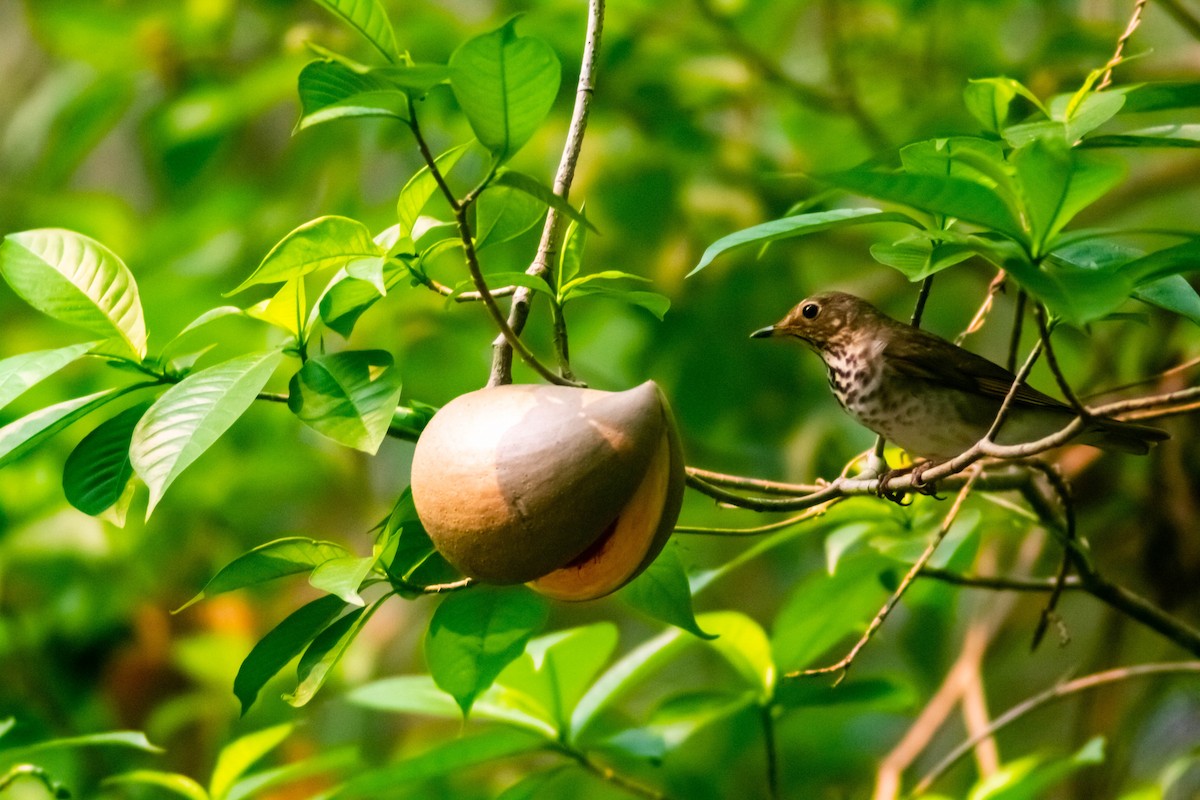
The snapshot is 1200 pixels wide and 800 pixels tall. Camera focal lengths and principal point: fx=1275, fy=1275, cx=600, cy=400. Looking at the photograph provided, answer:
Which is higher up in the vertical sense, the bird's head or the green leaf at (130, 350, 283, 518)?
the green leaf at (130, 350, 283, 518)

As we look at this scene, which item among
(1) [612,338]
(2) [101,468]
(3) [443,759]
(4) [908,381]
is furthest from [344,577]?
(1) [612,338]

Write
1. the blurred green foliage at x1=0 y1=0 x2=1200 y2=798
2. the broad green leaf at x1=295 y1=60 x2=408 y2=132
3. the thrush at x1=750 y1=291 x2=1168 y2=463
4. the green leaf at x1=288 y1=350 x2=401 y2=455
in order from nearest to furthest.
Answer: the broad green leaf at x1=295 y1=60 x2=408 y2=132 → the green leaf at x1=288 y1=350 x2=401 y2=455 → the thrush at x1=750 y1=291 x2=1168 y2=463 → the blurred green foliage at x1=0 y1=0 x2=1200 y2=798

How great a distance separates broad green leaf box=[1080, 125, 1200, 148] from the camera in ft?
2.92

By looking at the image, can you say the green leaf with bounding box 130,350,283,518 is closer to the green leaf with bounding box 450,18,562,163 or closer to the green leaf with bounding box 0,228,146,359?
the green leaf with bounding box 0,228,146,359

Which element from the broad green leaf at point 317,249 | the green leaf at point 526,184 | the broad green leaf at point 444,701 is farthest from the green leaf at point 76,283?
the broad green leaf at point 444,701

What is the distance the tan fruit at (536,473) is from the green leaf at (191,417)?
0.13m

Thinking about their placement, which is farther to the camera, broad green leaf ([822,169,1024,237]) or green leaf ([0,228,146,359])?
green leaf ([0,228,146,359])

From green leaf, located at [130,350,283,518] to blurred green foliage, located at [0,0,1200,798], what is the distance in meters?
1.06

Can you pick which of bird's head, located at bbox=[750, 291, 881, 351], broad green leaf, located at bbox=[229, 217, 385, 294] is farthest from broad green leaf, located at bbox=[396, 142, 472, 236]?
bird's head, located at bbox=[750, 291, 881, 351]

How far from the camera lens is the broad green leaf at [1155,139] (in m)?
0.89

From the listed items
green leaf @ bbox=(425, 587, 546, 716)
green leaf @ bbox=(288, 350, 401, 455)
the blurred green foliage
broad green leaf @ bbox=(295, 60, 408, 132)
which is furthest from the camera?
the blurred green foliage

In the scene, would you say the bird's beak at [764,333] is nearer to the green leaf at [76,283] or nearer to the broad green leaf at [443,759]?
the broad green leaf at [443,759]

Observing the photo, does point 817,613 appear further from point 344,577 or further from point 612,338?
point 612,338

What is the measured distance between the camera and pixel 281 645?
97cm
